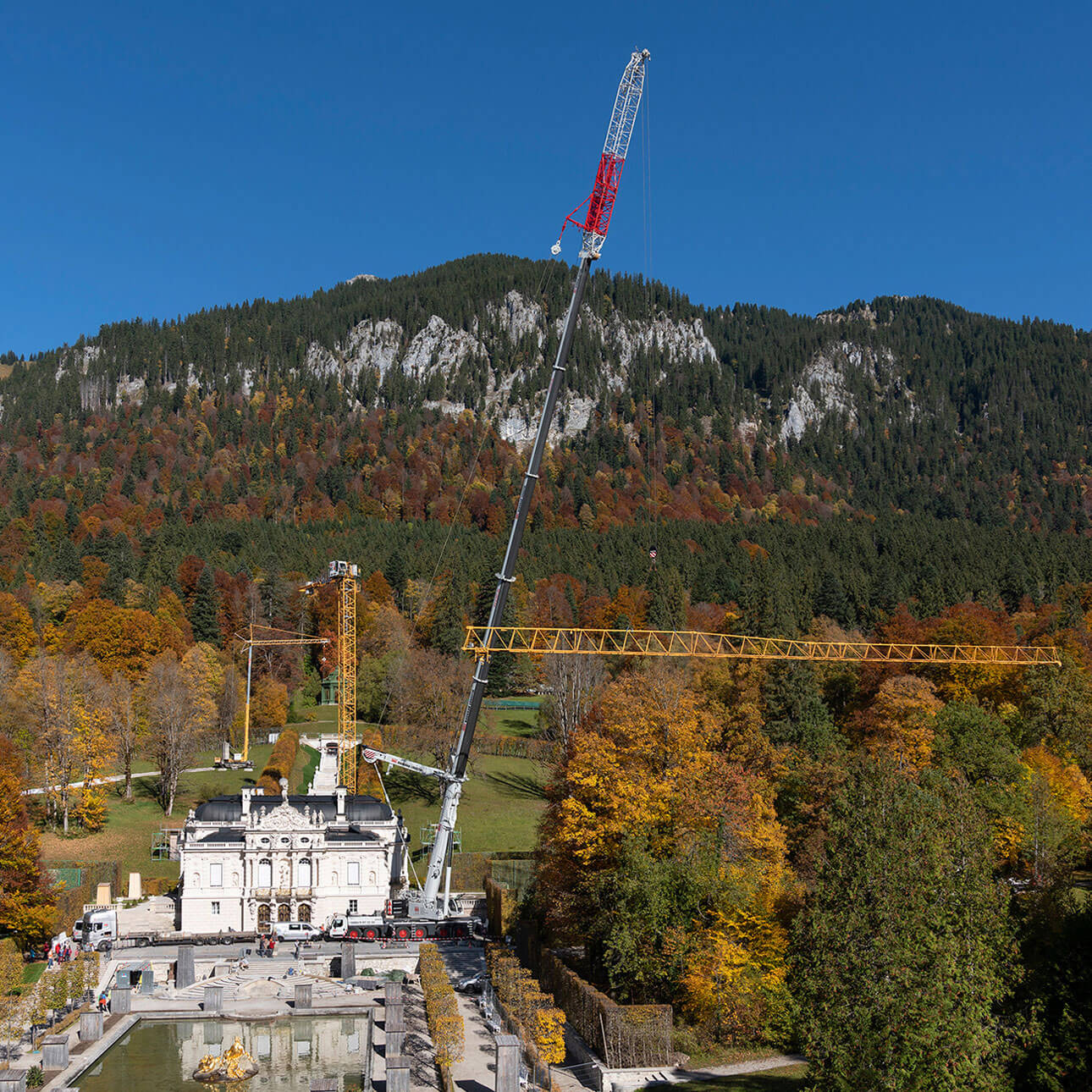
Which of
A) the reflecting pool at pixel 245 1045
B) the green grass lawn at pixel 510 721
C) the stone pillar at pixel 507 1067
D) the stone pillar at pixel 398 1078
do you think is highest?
the green grass lawn at pixel 510 721

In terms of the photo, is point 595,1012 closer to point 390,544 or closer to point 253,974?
point 253,974

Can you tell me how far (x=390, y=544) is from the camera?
15050 cm

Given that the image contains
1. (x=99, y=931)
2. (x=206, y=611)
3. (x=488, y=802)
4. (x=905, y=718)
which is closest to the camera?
(x=99, y=931)

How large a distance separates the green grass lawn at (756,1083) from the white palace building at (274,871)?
101ft

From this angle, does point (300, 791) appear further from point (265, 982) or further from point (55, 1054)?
point (55, 1054)

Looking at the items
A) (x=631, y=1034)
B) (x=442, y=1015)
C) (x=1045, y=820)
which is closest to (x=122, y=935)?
(x=442, y=1015)

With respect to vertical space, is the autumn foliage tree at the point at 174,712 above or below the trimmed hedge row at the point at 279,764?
above

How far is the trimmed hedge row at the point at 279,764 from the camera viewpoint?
8206 centimetres

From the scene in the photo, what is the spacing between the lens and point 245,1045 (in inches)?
1713

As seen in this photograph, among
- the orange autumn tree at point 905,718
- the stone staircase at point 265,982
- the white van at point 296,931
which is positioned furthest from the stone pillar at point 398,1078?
the orange autumn tree at point 905,718

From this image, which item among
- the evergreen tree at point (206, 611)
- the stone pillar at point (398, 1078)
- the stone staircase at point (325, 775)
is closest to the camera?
the stone pillar at point (398, 1078)

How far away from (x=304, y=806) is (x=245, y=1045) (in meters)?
23.4

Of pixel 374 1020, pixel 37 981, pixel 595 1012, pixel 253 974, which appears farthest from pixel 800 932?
pixel 37 981

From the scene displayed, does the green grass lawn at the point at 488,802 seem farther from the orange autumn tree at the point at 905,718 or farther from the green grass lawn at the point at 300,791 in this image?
the orange autumn tree at the point at 905,718
